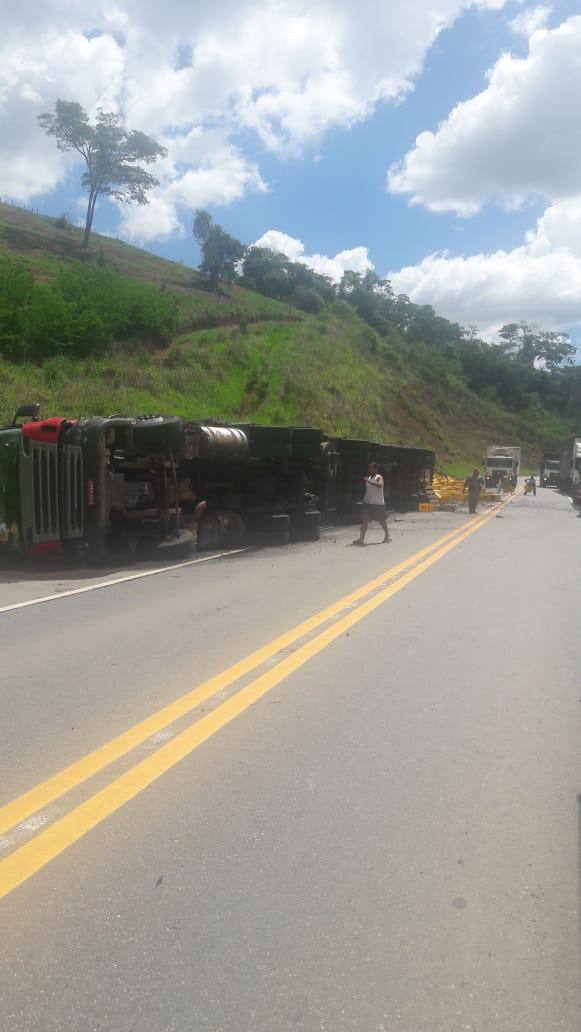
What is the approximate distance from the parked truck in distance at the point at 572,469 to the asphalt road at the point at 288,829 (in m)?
34.5

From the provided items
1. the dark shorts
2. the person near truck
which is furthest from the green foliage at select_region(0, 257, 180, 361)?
the dark shorts

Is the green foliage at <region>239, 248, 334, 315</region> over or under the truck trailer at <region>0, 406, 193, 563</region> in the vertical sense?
over

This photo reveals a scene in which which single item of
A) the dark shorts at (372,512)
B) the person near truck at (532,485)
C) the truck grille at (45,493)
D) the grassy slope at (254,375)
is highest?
the grassy slope at (254,375)

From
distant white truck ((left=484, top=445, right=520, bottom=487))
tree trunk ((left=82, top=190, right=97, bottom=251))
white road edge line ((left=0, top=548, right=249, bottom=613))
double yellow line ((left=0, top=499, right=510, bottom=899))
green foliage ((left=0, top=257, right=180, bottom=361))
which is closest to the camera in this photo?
double yellow line ((left=0, top=499, right=510, bottom=899))

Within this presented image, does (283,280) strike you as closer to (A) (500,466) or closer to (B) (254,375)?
(B) (254,375)

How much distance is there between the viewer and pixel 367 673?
6.88m

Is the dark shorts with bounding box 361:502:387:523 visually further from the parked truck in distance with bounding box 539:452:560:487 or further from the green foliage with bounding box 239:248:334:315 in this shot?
the green foliage with bounding box 239:248:334:315

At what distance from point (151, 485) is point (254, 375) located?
1749 inches

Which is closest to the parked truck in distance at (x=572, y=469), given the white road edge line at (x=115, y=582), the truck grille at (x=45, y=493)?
the white road edge line at (x=115, y=582)

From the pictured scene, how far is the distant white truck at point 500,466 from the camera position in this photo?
180 ft

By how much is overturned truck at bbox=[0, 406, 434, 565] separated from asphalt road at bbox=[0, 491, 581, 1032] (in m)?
5.02

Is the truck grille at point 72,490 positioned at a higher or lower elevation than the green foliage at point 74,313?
lower

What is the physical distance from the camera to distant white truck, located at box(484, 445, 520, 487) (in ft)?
180

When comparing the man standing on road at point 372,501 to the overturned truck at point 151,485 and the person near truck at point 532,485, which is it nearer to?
the overturned truck at point 151,485
